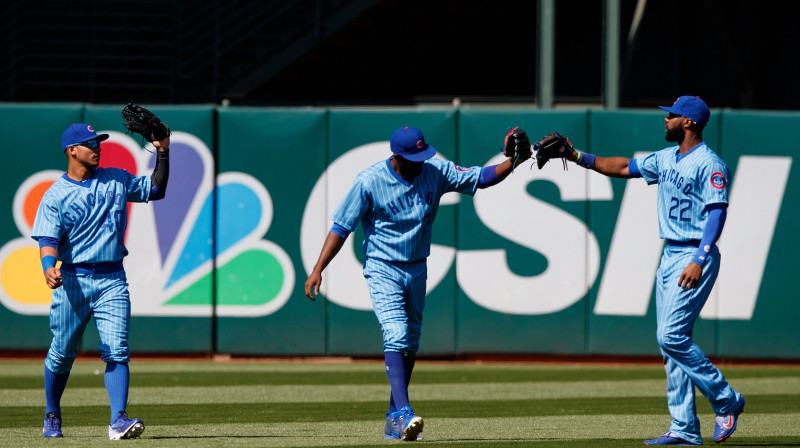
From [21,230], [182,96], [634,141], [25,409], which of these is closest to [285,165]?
[21,230]

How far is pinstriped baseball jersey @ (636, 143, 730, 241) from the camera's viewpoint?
6.72 m

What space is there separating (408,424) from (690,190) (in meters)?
2.17

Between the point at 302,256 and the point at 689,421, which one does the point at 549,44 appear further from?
the point at 689,421

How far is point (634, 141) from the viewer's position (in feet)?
40.6

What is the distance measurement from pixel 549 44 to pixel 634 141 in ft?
8.45

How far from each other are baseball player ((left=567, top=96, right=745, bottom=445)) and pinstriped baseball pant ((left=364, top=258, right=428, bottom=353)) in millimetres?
1504

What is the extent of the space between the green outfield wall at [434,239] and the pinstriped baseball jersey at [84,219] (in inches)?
206

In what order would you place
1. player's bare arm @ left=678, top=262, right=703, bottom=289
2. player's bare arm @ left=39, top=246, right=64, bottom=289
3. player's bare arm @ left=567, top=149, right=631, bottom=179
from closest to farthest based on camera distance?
player's bare arm @ left=678, top=262, right=703, bottom=289 < player's bare arm @ left=39, top=246, right=64, bottom=289 < player's bare arm @ left=567, top=149, right=631, bottom=179

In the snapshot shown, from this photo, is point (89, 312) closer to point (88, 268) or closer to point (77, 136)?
point (88, 268)

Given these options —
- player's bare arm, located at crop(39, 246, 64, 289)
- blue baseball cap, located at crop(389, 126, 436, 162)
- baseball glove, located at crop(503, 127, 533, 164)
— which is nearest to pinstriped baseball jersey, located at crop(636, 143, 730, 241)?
baseball glove, located at crop(503, 127, 533, 164)

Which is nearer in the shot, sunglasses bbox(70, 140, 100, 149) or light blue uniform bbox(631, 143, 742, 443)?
light blue uniform bbox(631, 143, 742, 443)

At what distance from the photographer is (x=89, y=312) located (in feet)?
23.3

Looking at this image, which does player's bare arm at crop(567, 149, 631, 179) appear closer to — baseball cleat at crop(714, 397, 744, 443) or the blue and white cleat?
baseball cleat at crop(714, 397, 744, 443)

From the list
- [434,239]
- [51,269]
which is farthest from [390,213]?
[434,239]
